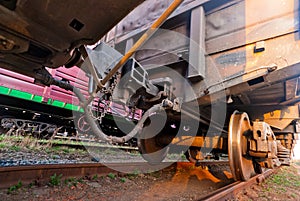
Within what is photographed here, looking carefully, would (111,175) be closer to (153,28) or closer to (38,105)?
(153,28)

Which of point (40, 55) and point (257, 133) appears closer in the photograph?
point (40, 55)

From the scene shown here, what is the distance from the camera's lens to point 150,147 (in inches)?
125

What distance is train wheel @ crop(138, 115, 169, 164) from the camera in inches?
121

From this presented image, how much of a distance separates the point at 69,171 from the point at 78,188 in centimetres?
31

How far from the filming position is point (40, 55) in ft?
3.95

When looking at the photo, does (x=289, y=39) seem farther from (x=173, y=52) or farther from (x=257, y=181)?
(x=257, y=181)

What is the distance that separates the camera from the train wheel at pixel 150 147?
3075mm

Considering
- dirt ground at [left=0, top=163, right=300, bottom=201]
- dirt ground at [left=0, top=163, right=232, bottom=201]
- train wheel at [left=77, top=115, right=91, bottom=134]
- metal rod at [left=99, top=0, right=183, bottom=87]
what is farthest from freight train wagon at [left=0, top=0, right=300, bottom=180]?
train wheel at [left=77, top=115, right=91, bottom=134]

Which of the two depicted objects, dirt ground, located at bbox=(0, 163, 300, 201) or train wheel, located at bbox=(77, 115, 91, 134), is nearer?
dirt ground, located at bbox=(0, 163, 300, 201)

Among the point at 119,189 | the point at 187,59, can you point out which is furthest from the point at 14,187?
the point at 187,59

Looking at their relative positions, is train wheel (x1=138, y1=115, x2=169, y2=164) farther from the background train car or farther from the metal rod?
the metal rod

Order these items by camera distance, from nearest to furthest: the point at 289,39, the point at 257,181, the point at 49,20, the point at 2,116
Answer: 1. the point at 49,20
2. the point at 289,39
3. the point at 257,181
4. the point at 2,116

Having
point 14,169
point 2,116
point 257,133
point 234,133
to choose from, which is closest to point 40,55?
point 14,169

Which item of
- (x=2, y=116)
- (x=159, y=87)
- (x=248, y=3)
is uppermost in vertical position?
(x=248, y=3)
